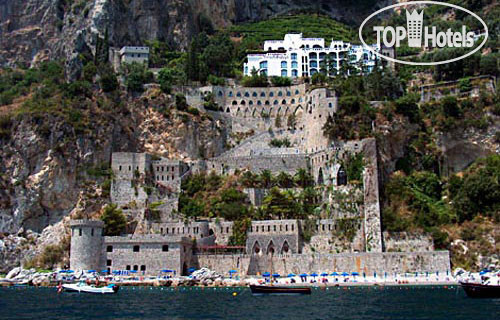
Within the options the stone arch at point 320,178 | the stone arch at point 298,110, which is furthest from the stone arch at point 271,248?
the stone arch at point 298,110

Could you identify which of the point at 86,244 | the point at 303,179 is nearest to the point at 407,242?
the point at 303,179

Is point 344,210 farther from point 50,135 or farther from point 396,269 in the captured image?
point 50,135

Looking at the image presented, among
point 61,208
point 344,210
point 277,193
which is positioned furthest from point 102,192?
point 344,210

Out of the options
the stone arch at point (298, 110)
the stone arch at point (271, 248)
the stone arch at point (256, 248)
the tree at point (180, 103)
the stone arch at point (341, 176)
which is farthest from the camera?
the stone arch at point (298, 110)

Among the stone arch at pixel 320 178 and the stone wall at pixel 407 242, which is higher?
the stone arch at pixel 320 178

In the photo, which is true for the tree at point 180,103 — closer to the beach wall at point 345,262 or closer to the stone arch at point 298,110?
the stone arch at point 298,110

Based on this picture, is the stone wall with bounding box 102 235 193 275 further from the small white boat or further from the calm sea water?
the small white boat

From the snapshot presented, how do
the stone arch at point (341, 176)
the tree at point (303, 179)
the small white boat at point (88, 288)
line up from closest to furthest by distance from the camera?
the small white boat at point (88, 288) → the stone arch at point (341, 176) → the tree at point (303, 179)
